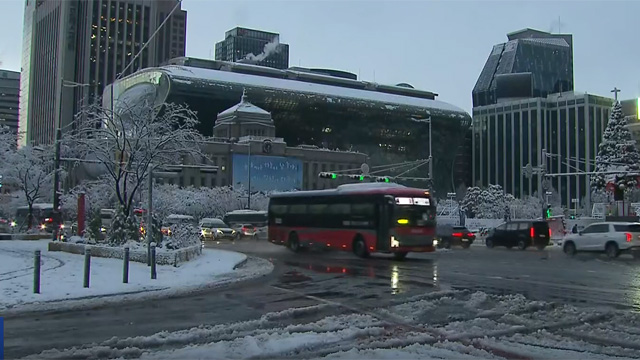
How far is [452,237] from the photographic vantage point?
4328 centimetres

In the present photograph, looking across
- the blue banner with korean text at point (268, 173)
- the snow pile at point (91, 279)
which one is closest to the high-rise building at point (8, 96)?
the snow pile at point (91, 279)

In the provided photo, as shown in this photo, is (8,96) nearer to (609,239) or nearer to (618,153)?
(609,239)

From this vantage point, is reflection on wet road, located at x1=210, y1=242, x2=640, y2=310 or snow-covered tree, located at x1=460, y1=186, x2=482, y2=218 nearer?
reflection on wet road, located at x1=210, y1=242, x2=640, y2=310

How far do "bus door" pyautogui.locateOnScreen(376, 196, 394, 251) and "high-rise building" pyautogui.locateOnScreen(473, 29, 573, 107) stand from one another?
146 m

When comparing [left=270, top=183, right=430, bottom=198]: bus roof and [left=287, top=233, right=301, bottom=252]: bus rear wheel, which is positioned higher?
[left=270, top=183, right=430, bottom=198]: bus roof

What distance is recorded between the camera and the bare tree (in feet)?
89.8

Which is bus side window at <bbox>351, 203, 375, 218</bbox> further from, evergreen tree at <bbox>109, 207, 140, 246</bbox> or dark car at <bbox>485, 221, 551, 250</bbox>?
dark car at <bbox>485, 221, 551, 250</bbox>

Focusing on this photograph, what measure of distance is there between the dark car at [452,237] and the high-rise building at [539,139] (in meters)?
61.2

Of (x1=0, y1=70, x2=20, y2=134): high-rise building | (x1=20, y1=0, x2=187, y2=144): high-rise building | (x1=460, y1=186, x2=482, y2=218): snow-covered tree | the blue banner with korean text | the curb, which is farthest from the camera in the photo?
the blue banner with korean text

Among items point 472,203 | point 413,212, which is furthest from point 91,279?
point 472,203

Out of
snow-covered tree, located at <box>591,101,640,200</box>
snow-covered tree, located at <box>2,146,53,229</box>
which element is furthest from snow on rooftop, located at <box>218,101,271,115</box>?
snow-covered tree, located at <box>591,101,640,200</box>

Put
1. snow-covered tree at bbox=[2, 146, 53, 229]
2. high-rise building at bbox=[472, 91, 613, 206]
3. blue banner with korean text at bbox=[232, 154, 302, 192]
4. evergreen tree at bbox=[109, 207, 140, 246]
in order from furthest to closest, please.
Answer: blue banner with korean text at bbox=[232, 154, 302, 192] → high-rise building at bbox=[472, 91, 613, 206] → snow-covered tree at bbox=[2, 146, 53, 229] → evergreen tree at bbox=[109, 207, 140, 246]

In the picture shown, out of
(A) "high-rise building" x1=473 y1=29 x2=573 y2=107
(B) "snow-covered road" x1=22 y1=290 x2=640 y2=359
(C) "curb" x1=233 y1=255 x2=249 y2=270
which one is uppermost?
(A) "high-rise building" x1=473 y1=29 x2=573 y2=107

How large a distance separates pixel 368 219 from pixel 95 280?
45.4ft
